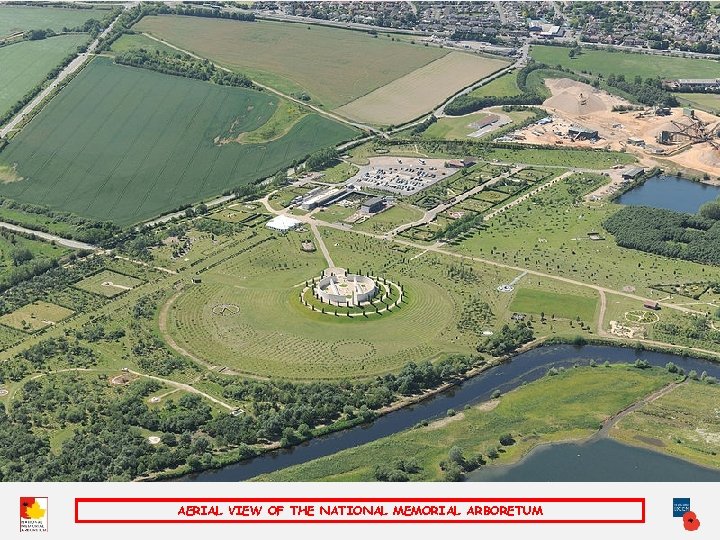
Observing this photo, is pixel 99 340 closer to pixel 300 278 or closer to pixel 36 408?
pixel 36 408

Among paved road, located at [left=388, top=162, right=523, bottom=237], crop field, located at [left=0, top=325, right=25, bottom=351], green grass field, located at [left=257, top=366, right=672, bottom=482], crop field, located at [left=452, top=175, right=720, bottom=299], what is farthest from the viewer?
paved road, located at [left=388, top=162, right=523, bottom=237]

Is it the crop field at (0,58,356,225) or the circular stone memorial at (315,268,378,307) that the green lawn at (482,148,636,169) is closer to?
the crop field at (0,58,356,225)

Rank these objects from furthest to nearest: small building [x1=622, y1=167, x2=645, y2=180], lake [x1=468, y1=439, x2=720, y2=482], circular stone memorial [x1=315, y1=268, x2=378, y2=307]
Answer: small building [x1=622, y1=167, x2=645, y2=180] → circular stone memorial [x1=315, y1=268, x2=378, y2=307] → lake [x1=468, y1=439, x2=720, y2=482]

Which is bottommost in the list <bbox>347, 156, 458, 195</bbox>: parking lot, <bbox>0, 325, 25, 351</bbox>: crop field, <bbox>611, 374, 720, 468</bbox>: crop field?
<bbox>0, 325, 25, 351</bbox>: crop field

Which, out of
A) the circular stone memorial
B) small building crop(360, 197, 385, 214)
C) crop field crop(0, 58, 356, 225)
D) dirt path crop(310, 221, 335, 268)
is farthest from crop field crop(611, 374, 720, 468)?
crop field crop(0, 58, 356, 225)
